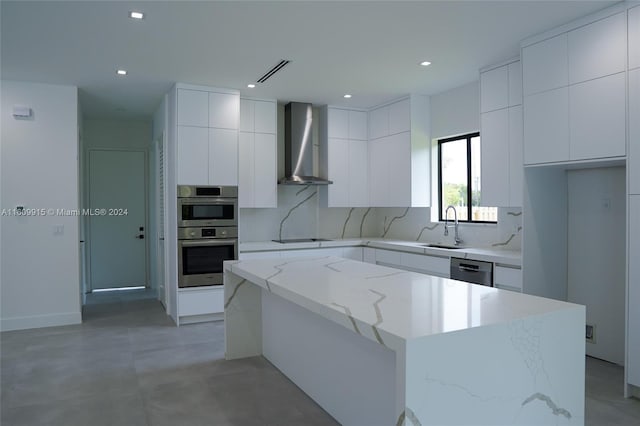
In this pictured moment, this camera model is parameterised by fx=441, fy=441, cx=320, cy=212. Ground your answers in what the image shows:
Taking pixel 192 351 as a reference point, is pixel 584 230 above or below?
above

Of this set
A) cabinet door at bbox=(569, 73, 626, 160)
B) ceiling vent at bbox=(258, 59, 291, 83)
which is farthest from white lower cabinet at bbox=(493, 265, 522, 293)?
ceiling vent at bbox=(258, 59, 291, 83)

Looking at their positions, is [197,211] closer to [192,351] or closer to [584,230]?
[192,351]

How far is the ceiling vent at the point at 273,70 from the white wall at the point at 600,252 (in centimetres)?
287

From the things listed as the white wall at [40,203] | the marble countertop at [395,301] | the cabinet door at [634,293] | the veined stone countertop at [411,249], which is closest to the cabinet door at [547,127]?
the cabinet door at [634,293]

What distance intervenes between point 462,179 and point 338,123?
1916mm

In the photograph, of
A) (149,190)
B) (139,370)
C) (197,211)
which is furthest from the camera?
(149,190)

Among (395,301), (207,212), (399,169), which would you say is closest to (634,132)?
(395,301)

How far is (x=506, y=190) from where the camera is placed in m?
4.27

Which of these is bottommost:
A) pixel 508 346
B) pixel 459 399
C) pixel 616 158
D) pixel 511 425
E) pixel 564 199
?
pixel 511 425

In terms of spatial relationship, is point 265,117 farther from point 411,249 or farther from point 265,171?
point 411,249

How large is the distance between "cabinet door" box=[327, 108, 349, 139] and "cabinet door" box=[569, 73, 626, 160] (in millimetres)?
3329

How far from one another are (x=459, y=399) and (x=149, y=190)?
6.73 m

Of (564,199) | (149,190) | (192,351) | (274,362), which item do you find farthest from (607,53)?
(149,190)

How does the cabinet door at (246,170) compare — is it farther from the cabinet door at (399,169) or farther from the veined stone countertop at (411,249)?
the cabinet door at (399,169)
